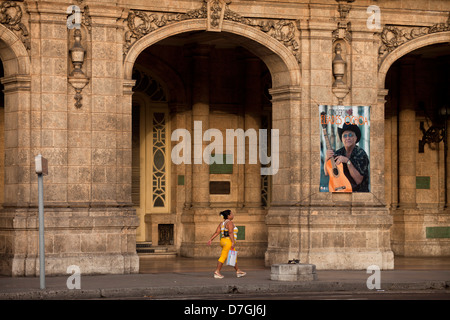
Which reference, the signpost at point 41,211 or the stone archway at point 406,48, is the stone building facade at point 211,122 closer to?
the stone archway at point 406,48

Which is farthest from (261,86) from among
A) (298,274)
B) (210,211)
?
(298,274)

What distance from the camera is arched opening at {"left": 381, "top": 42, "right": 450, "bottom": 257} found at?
1265 inches

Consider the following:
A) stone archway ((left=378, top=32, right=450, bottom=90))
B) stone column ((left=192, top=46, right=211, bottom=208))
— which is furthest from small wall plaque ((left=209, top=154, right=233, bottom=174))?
stone archway ((left=378, top=32, right=450, bottom=90))

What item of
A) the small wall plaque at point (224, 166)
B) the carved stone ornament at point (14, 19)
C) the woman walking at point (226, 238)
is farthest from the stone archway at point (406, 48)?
the carved stone ornament at point (14, 19)

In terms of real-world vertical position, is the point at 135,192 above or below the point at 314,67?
below

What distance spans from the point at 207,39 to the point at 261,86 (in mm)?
2582

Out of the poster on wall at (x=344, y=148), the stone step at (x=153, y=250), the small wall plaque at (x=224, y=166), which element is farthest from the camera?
the small wall plaque at (x=224, y=166)

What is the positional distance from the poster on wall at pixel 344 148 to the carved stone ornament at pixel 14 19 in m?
7.22

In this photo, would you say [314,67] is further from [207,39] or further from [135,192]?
[135,192]

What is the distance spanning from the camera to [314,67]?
27.0 metres

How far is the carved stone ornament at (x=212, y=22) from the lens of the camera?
84.0 feet

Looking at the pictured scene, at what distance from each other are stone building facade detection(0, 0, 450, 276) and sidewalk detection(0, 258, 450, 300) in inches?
A: 47.3

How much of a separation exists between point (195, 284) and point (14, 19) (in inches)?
281

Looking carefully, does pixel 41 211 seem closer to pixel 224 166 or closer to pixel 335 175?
pixel 335 175
